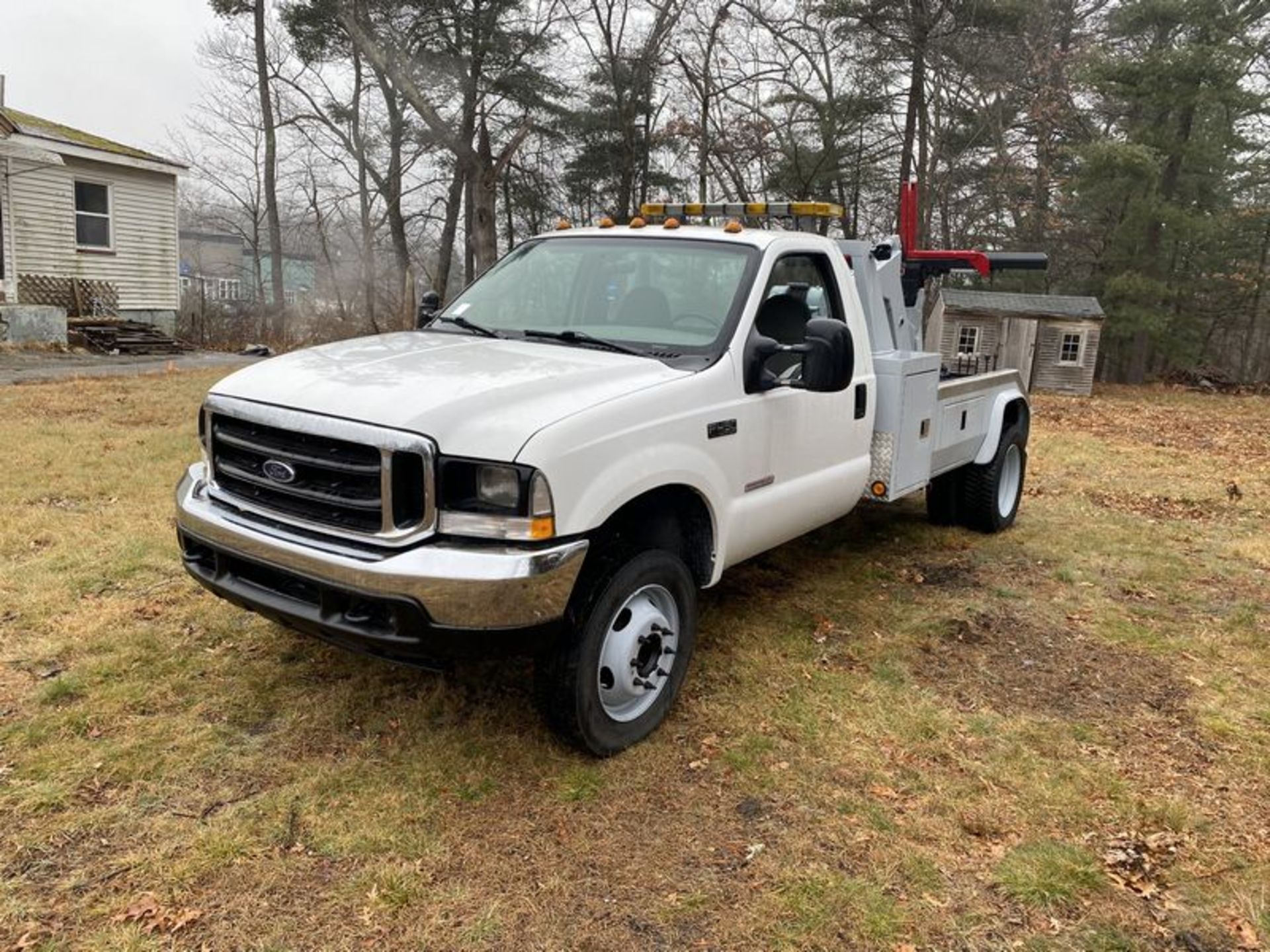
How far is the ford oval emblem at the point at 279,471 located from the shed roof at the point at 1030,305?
21.6 m

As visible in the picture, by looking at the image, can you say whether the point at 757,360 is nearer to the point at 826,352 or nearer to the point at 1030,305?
the point at 826,352

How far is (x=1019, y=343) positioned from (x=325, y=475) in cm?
2196

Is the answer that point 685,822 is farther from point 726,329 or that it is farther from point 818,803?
point 726,329

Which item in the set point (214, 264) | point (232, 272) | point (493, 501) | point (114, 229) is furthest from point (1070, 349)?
point (214, 264)

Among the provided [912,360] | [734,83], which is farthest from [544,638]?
[734,83]

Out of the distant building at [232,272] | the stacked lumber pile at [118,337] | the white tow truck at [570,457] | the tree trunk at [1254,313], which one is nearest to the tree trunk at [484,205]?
the stacked lumber pile at [118,337]

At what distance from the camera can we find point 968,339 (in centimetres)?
2283

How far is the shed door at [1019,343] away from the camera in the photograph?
22.1m

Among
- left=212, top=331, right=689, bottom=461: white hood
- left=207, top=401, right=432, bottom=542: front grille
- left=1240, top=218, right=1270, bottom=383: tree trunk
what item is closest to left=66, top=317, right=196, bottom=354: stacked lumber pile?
left=212, top=331, right=689, bottom=461: white hood

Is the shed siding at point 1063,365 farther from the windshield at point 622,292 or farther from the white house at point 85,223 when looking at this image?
the white house at point 85,223

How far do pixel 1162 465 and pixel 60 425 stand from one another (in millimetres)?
12059

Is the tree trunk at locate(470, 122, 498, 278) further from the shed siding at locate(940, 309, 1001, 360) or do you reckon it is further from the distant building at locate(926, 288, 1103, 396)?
the shed siding at locate(940, 309, 1001, 360)

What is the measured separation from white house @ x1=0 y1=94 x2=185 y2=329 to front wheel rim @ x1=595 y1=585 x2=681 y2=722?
1871 cm

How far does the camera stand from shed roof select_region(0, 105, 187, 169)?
1781 centimetres
